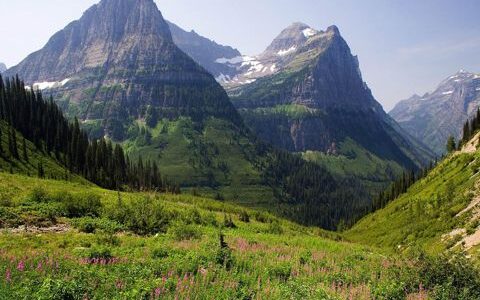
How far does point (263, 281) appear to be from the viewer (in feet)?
61.5

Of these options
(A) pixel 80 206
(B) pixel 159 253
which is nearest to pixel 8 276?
(B) pixel 159 253

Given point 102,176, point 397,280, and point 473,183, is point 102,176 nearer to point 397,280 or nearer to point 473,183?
point 473,183

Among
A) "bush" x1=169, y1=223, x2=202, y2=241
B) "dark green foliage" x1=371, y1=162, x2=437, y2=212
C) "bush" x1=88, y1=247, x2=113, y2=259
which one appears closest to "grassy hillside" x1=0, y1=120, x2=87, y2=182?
"bush" x1=169, y1=223, x2=202, y2=241

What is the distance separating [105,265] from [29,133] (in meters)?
141

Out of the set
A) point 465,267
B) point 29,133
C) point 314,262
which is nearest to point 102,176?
point 29,133

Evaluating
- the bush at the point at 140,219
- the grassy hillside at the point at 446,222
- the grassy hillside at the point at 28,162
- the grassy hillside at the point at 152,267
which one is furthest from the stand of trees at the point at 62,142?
the grassy hillside at the point at 152,267

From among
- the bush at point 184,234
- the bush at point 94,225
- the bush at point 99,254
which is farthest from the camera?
the bush at point 184,234

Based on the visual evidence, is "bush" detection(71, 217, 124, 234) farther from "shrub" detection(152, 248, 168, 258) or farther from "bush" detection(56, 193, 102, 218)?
"shrub" detection(152, 248, 168, 258)

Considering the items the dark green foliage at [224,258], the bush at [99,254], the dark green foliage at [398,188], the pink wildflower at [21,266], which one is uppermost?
the pink wildflower at [21,266]

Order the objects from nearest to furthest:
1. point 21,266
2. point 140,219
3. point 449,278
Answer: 1. point 21,266
2. point 449,278
3. point 140,219

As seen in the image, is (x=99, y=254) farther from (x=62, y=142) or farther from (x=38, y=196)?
(x=62, y=142)

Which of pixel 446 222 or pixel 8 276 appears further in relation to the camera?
pixel 446 222

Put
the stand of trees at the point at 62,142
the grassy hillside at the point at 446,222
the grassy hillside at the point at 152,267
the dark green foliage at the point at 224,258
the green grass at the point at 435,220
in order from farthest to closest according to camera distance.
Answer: the stand of trees at the point at 62,142 < the green grass at the point at 435,220 < the grassy hillside at the point at 446,222 < the dark green foliage at the point at 224,258 < the grassy hillside at the point at 152,267

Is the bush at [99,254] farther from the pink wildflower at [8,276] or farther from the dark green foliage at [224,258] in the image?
the dark green foliage at [224,258]
